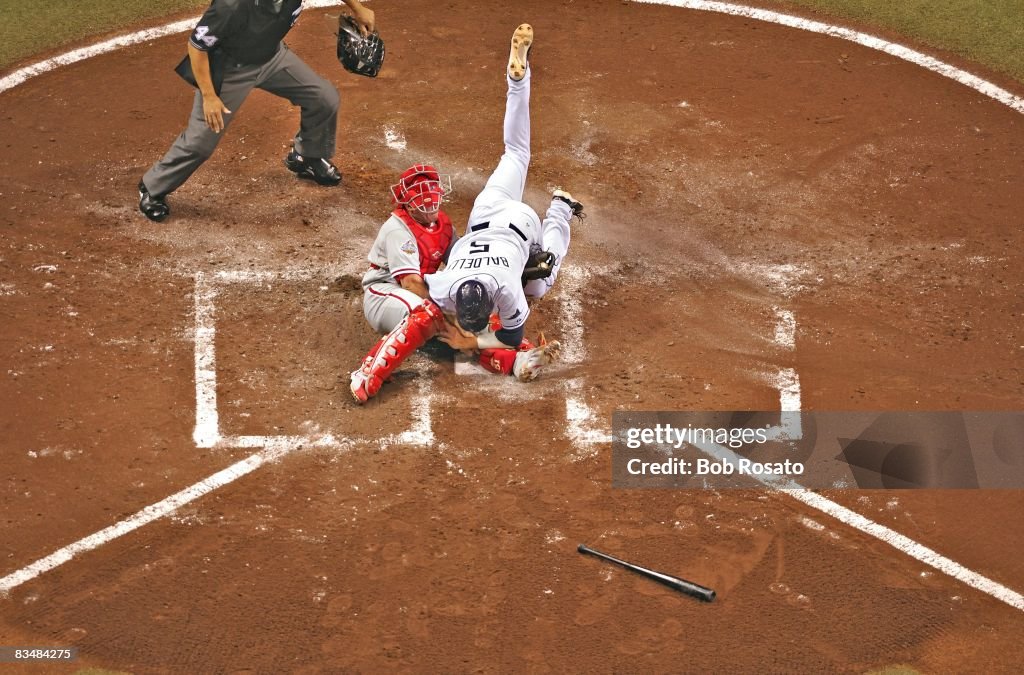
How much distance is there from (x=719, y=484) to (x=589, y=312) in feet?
6.35

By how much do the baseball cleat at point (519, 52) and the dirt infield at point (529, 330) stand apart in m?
1.44

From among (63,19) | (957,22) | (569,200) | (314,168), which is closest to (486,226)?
(569,200)

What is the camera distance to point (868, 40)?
12828 millimetres

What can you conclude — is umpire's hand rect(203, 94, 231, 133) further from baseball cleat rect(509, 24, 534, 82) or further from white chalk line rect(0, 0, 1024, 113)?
white chalk line rect(0, 0, 1024, 113)

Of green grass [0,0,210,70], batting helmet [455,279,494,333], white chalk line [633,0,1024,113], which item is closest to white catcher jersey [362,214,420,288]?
batting helmet [455,279,494,333]

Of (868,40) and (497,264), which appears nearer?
(497,264)

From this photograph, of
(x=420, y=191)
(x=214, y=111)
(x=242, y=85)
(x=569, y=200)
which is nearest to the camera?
(x=420, y=191)

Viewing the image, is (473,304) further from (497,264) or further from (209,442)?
(209,442)

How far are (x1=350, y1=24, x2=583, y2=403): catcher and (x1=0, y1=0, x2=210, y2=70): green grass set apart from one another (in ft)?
15.1

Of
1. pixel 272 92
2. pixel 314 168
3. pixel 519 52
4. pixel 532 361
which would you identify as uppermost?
pixel 519 52

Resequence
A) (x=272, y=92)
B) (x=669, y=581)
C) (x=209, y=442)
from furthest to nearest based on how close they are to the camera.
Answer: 1. (x=272, y=92)
2. (x=209, y=442)
3. (x=669, y=581)

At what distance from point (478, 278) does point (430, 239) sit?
35.3 inches

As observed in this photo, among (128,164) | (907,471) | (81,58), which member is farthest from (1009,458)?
(81,58)

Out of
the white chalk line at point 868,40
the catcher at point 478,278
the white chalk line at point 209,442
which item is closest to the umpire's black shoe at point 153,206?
the white chalk line at point 209,442
